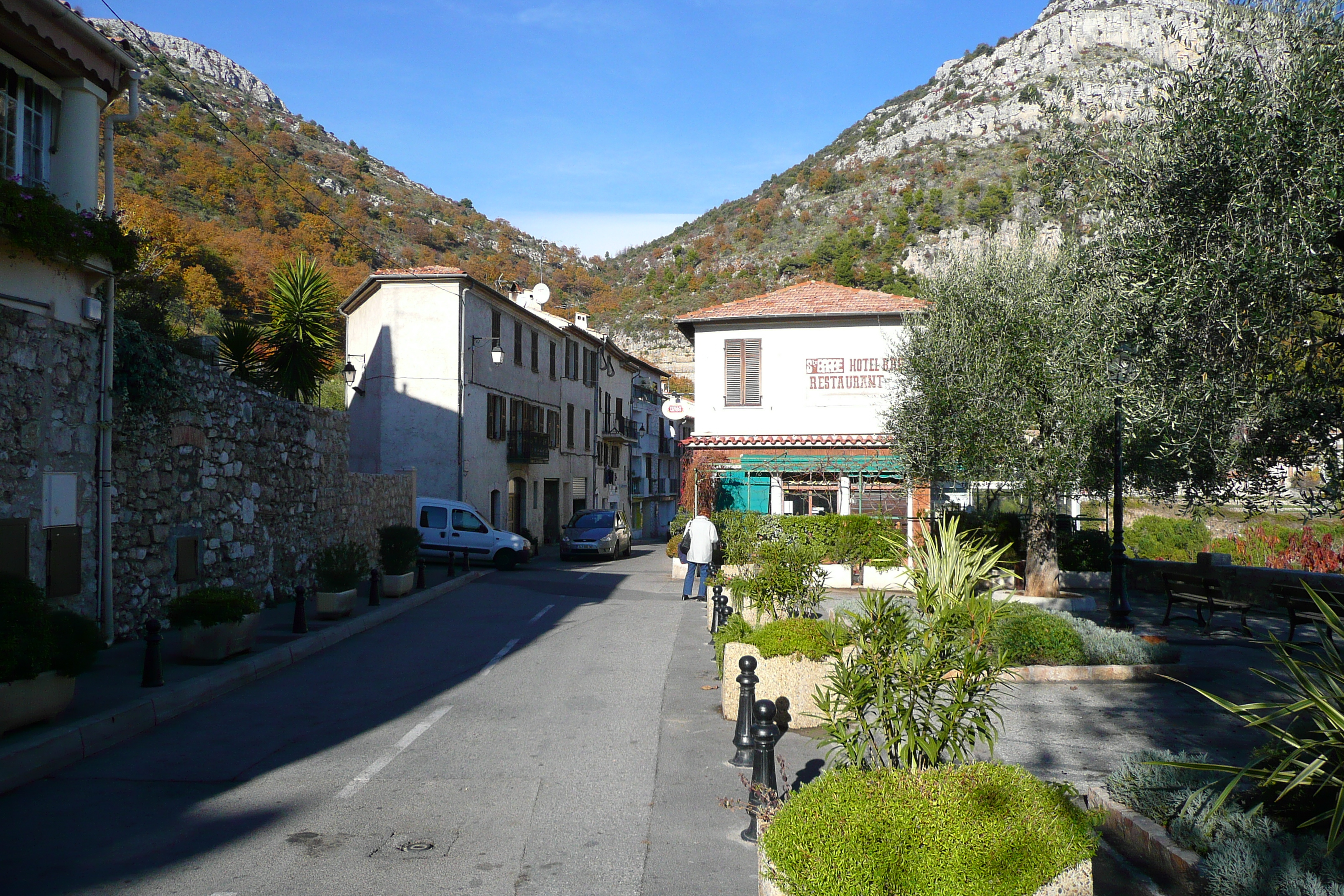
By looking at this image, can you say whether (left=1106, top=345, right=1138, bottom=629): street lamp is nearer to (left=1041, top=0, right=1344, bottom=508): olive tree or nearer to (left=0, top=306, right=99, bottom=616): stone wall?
(left=1041, top=0, right=1344, bottom=508): olive tree

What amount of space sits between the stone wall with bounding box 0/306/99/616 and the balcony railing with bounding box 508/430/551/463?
24133 millimetres

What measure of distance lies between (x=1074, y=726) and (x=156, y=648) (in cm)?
907

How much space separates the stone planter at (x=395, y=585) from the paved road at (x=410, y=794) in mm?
6078

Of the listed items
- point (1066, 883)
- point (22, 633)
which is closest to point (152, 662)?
point (22, 633)

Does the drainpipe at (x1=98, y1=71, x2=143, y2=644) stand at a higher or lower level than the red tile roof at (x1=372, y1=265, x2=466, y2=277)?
lower

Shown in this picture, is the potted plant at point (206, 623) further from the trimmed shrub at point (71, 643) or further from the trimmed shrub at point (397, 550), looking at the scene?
the trimmed shrub at point (397, 550)

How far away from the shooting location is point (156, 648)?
907cm

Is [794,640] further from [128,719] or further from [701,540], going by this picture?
[701,540]

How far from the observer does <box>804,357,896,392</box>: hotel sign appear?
25125mm

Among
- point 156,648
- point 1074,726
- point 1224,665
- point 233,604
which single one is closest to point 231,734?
point 156,648

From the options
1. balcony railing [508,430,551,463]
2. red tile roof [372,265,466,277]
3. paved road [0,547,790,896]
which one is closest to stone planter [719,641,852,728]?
paved road [0,547,790,896]

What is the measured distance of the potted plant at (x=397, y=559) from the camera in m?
17.5

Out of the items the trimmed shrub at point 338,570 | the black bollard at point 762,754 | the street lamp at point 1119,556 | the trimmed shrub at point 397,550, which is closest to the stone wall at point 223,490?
the trimmed shrub at point 397,550

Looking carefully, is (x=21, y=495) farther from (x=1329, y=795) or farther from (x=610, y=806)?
(x=1329, y=795)
